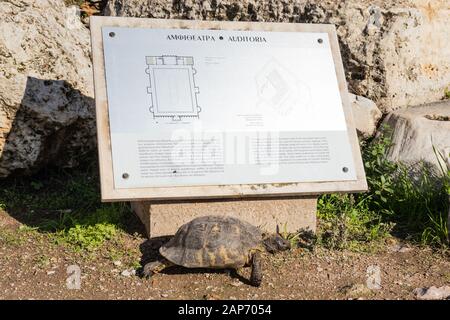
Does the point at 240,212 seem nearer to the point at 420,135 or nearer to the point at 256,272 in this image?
the point at 256,272

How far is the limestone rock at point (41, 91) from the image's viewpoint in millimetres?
5812

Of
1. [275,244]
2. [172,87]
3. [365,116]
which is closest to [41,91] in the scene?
[172,87]

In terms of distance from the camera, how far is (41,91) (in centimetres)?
591

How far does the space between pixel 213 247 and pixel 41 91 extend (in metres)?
2.54

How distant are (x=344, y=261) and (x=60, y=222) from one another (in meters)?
2.43

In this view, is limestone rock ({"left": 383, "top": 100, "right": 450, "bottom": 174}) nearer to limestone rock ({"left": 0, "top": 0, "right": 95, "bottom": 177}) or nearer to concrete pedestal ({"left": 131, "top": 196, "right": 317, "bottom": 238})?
→ concrete pedestal ({"left": 131, "top": 196, "right": 317, "bottom": 238})

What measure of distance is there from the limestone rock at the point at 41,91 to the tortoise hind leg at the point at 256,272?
2.51 meters

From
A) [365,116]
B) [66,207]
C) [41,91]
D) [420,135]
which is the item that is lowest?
[66,207]

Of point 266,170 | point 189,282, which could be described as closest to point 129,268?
point 189,282

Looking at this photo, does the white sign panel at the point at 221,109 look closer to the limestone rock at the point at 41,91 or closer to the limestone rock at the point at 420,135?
the limestone rock at the point at 420,135

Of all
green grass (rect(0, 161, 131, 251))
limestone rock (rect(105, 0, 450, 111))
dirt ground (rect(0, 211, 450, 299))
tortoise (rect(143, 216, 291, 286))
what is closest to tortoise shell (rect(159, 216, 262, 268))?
tortoise (rect(143, 216, 291, 286))

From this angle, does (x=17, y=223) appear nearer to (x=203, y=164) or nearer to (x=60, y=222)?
(x=60, y=222)

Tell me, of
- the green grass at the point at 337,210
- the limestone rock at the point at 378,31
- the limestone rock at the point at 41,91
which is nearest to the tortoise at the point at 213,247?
the green grass at the point at 337,210

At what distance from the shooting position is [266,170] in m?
4.96
